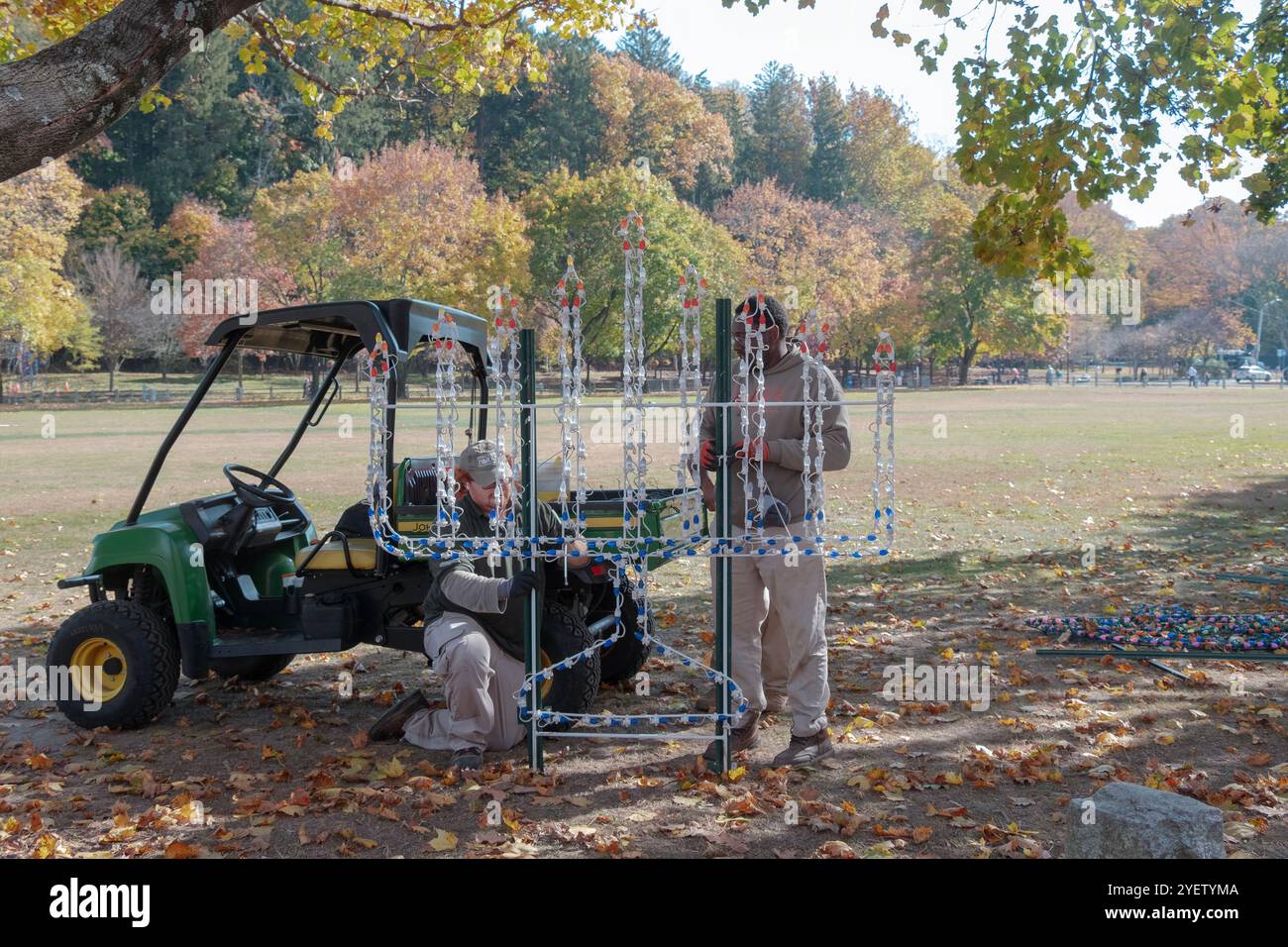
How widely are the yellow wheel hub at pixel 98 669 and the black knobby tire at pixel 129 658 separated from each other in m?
0.03

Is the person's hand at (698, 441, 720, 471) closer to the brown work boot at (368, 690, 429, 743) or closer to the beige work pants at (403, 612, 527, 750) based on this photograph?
the beige work pants at (403, 612, 527, 750)

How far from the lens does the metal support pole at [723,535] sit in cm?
523

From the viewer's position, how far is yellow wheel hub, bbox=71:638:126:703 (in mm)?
6344

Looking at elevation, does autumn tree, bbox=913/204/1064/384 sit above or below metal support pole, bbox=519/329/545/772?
above

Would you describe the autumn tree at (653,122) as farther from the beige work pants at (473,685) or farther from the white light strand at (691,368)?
the beige work pants at (473,685)

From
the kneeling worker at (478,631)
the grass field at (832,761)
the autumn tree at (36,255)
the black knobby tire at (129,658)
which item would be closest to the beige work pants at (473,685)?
the kneeling worker at (478,631)

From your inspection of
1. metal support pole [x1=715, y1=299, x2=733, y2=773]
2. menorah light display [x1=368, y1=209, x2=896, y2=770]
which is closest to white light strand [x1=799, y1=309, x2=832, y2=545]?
menorah light display [x1=368, y1=209, x2=896, y2=770]

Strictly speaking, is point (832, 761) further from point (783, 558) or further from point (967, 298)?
point (967, 298)

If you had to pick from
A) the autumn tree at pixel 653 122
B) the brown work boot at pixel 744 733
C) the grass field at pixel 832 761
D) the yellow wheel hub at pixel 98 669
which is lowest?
the grass field at pixel 832 761

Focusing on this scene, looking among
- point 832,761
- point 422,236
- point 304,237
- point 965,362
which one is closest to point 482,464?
point 832,761

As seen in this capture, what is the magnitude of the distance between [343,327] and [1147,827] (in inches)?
193

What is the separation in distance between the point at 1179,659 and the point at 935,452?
55.2 feet

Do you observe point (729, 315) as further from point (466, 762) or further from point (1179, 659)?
point (1179, 659)

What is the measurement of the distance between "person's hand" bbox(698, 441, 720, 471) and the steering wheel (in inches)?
105
